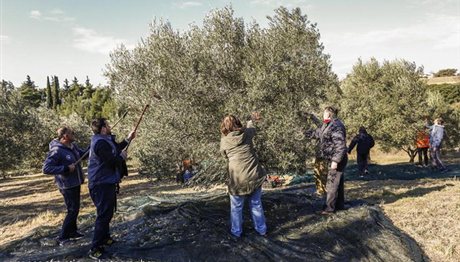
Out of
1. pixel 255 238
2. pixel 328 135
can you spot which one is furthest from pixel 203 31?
pixel 255 238

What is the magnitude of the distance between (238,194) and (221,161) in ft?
10.1

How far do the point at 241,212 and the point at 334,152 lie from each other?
2375mm

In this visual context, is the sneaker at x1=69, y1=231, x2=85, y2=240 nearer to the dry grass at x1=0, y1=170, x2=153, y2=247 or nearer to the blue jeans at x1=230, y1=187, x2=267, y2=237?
the dry grass at x1=0, y1=170, x2=153, y2=247

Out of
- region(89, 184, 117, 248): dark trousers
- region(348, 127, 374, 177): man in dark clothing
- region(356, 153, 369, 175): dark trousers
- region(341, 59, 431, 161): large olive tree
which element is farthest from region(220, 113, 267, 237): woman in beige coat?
region(341, 59, 431, 161): large olive tree

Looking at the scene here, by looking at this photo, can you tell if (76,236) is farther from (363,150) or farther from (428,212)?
(363,150)

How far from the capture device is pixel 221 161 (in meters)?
9.21

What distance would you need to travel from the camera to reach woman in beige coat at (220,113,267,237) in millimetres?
6172

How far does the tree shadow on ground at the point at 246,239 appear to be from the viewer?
5680mm

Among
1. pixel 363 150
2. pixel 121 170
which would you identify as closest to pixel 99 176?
pixel 121 170

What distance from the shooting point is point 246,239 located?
241 inches

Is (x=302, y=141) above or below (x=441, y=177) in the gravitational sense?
above

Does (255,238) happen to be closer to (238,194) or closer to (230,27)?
(238,194)

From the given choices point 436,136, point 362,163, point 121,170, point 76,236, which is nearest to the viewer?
point 121,170


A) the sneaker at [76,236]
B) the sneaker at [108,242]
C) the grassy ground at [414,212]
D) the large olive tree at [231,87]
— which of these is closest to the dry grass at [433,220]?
the grassy ground at [414,212]
